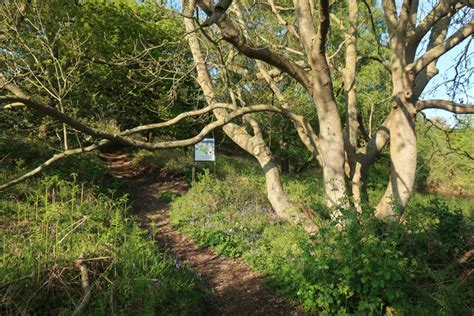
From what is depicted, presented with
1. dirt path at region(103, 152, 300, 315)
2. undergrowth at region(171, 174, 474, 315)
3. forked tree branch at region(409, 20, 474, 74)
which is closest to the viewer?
undergrowth at region(171, 174, 474, 315)

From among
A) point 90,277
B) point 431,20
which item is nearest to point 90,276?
point 90,277

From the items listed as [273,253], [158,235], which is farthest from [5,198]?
[273,253]

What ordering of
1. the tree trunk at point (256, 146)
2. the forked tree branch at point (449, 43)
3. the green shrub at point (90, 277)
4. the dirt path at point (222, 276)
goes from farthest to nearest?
the tree trunk at point (256, 146), the forked tree branch at point (449, 43), the dirt path at point (222, 276), the green shrub at point (90, 277)

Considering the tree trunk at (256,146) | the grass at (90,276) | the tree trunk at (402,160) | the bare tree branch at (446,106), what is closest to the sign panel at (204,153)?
the tree trunk at (256,146)

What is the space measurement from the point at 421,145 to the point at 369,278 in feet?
50.9

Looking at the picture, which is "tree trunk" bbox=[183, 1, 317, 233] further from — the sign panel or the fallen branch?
the fallen branch

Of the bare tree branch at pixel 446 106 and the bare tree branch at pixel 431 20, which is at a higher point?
the bare tree branch at pixel 431 20

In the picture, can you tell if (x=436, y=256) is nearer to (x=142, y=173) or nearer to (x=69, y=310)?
(x=69, y=310)

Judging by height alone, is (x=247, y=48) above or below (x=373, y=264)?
above

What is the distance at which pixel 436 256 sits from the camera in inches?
207

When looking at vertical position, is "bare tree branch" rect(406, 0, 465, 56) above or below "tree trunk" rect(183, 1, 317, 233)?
above

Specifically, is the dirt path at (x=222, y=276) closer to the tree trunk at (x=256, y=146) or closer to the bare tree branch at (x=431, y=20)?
the tree trunk at (x=256, y=146)

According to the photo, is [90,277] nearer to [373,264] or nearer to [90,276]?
[90,276]

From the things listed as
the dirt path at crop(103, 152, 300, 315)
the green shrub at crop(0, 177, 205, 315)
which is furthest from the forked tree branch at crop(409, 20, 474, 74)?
the green shrub at crop(0, 177, 205, 315)
